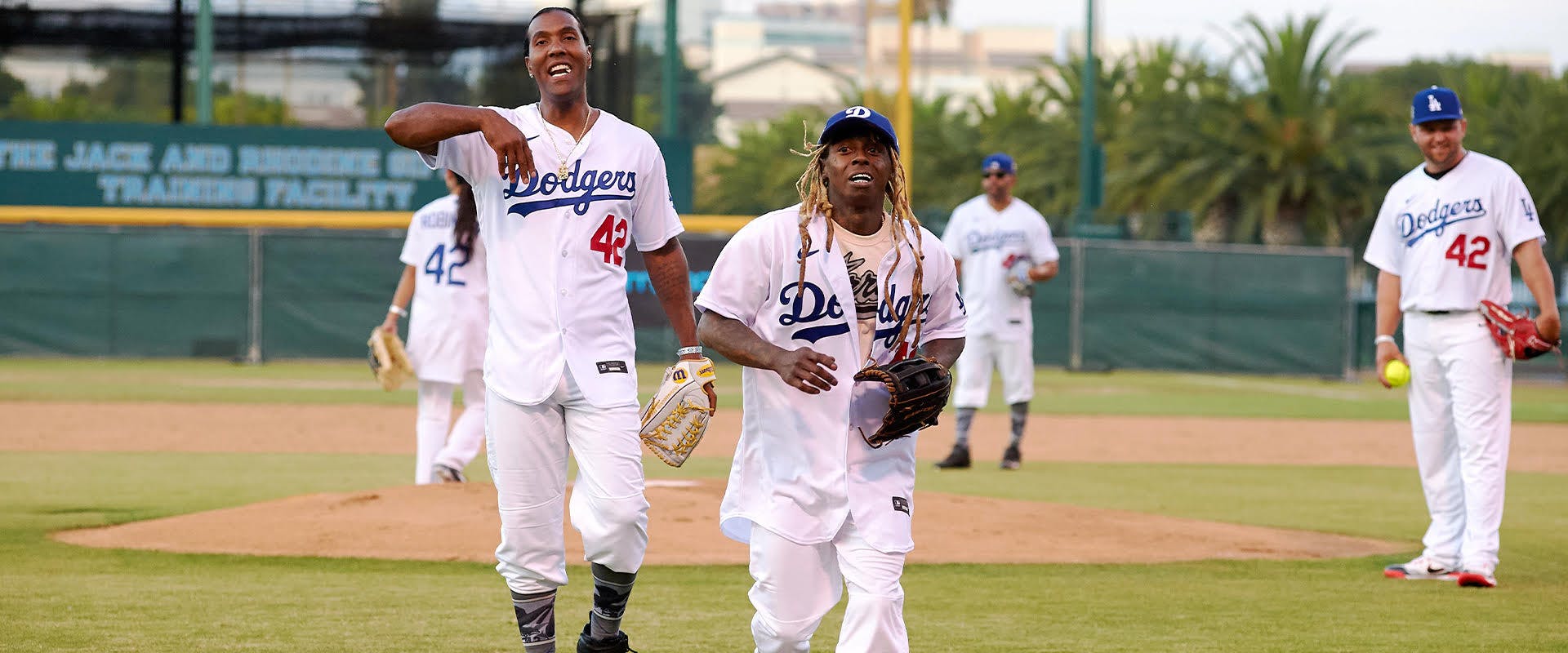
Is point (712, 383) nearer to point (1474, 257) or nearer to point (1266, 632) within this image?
point (1266, 632)

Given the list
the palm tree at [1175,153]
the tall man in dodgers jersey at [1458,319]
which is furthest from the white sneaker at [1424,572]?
the palm tree at [1175,153]

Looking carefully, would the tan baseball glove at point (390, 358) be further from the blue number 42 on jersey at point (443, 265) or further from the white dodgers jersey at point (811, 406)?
the white dodgers jersey at point (811, 406)

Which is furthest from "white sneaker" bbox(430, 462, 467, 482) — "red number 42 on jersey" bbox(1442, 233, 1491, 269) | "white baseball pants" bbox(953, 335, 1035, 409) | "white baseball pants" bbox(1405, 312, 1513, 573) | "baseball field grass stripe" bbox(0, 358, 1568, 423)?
"baseball field grass stripe" bbox(0, 358, 1568, 423)

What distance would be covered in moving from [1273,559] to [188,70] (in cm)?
2288

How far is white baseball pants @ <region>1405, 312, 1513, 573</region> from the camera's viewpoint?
791 centimetres

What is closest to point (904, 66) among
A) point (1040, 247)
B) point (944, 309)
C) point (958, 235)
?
point (958, 235)

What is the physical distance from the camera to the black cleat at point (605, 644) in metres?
5.65

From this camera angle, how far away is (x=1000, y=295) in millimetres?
13492

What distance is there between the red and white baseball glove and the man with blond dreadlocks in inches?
154

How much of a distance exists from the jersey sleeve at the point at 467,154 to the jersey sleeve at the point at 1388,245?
4666 millimetres

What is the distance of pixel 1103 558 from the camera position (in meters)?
8.80

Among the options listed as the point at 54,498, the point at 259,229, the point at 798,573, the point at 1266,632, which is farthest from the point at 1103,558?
the point at 259,229

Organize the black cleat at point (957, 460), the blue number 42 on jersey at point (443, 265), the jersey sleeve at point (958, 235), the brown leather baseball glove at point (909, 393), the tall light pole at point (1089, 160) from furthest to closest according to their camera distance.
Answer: the tall light pole at point (1089, 160), the jersey sleeve at point (958, 235), the black cleat at point (957, 460), the blue number 42 on jersey at point (443, 265), the brown leather baseball glove at point (909, 393)

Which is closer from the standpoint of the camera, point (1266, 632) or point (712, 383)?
point (712, 383)
